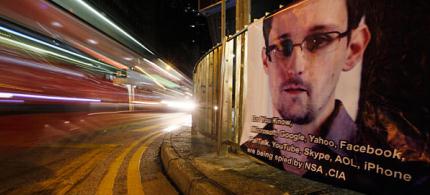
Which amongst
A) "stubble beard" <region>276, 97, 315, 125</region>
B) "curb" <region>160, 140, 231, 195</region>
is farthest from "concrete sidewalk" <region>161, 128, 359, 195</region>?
"stubble beard" <region>276, 97, 315, 125</region>

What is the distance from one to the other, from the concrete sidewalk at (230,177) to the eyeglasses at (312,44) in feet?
5.25

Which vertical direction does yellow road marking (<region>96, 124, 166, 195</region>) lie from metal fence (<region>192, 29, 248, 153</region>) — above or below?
below

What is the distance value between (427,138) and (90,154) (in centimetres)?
619

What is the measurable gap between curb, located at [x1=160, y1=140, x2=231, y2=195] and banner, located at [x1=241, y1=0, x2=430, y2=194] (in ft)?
3.14

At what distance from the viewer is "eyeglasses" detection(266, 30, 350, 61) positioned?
309 cm

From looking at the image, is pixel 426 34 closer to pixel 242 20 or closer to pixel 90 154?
pixel 242 20

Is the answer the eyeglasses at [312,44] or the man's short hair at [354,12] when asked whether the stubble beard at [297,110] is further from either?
the man's short hair at [354,12]

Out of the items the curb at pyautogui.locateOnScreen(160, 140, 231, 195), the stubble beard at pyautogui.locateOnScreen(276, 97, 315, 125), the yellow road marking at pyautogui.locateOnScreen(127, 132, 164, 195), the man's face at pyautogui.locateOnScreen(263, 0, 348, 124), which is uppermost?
the man's face at pyautogui.locateOnScreen(263, 0, 348, 124)

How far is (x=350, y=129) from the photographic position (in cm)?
292

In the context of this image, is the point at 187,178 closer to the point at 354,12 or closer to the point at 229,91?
the point at 229,91

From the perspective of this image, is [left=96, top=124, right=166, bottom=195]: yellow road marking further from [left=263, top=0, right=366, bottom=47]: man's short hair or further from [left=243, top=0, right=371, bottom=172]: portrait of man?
[left=263, top=0, right=366, bottom=47]: man's short hair

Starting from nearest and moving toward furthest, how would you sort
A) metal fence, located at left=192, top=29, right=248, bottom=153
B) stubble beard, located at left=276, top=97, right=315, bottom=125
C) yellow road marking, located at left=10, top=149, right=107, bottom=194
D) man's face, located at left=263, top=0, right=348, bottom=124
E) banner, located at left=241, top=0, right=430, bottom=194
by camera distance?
1. banner, located at left=241, top=0, right=430, bottom=194
2. man's face, located at left=263, top=0, right=348, bottom=124
3. stubble beard, located at left=276, top=97, right=315, bottom=125
4. yellow road marking, located at left=10, top=149, right=107, bottom=194
5. metal fence, located at left=192, top=29, right=248, bottom=153

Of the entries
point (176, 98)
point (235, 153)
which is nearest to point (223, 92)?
point (235, 153)

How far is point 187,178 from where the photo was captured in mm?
3992
